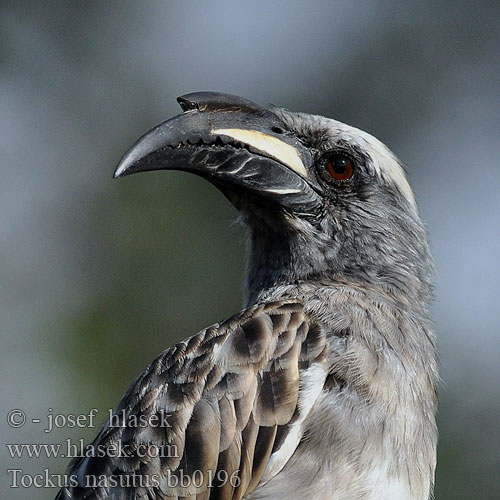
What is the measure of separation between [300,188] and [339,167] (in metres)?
0.41

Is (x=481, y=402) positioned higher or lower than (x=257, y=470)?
lower

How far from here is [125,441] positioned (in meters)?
6.08

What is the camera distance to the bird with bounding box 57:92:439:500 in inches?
229

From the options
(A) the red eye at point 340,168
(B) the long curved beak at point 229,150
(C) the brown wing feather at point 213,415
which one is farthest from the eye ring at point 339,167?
(C) the brown wing feather at point 213,415

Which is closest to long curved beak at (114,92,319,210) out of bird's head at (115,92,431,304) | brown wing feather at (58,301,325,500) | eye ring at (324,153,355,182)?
bird's head at (115,92,431,304)

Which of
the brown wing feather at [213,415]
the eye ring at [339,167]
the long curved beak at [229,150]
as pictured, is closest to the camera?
the brown wing feather at [213,415]

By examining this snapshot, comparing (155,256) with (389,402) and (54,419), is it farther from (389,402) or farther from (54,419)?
(389,402)

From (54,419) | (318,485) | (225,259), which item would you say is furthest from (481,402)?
(318,485)

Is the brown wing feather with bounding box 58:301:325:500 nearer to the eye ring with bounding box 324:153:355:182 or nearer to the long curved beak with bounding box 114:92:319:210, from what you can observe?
the long curved beak with bounding box 114:92:319:210

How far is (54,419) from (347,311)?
2916mm

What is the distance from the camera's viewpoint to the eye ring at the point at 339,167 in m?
7.29

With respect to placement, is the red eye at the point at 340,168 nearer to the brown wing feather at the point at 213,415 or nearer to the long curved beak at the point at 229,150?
the long curved beak at the point at 229,150

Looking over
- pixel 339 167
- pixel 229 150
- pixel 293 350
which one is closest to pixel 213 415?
pixel 293 350

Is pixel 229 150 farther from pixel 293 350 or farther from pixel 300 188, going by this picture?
pixel 293 350
